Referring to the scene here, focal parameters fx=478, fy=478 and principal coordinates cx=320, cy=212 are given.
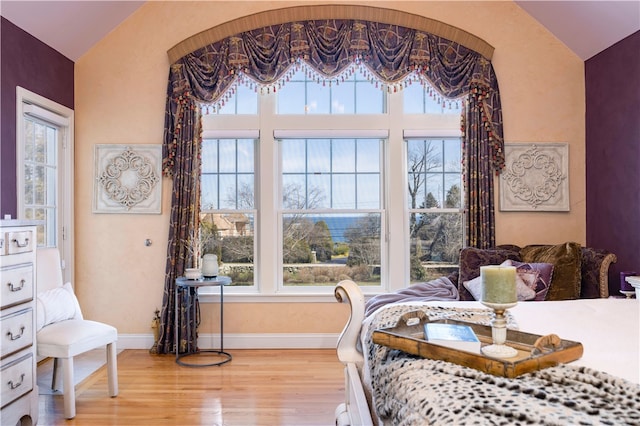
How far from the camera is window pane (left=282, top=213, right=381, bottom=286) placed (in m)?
4.46

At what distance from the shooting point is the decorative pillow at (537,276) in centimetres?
334

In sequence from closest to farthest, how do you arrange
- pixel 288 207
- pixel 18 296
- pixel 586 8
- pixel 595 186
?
pixel 18 296 → pixel 586 8 → pixel 595 186 → pixel 288 207

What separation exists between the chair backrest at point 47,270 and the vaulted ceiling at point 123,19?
1.68m

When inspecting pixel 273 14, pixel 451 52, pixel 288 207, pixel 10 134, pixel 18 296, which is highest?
pixel 273 14

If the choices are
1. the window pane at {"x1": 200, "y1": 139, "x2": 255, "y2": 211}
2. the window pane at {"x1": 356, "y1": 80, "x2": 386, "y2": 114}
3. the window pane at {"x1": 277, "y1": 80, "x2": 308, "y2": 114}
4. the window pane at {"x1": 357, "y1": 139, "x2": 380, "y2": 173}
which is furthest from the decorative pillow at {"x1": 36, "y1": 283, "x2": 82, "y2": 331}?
the window pane at {"x1": 356, "y1": 80, "x2": 386, "y2": 114}

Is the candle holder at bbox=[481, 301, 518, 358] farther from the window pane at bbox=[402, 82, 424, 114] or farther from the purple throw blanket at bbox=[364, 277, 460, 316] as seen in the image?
the window pane at bbox=[402, 82, 424, 114]

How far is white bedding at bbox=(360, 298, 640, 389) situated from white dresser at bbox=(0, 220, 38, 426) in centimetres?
183

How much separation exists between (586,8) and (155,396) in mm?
4223

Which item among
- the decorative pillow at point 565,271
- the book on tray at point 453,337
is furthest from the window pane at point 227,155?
the book on tray at point 453,337

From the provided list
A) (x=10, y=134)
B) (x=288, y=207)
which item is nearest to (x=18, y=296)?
(x=10, y=134)

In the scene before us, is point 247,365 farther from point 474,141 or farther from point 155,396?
point 474,141

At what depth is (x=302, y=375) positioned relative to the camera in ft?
11.6

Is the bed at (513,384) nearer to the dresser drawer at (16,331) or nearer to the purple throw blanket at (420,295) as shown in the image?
the purple throw blanket at (420,295)

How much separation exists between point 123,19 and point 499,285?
13.6 ft
